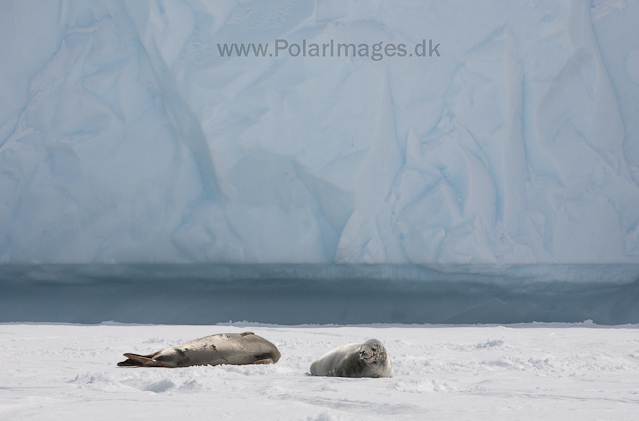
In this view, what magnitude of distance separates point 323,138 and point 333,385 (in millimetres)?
4546

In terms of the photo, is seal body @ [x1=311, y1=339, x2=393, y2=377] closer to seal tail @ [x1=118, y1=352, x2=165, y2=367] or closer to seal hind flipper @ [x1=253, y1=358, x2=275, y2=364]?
seal hind flipper @ [x1=253, y1=358, x2=275, y2=364]

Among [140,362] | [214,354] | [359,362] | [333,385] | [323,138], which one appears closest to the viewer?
[333,385]

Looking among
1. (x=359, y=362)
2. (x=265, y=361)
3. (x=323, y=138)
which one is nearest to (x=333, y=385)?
(x=359, y=362)

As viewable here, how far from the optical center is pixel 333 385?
2348 millimetres

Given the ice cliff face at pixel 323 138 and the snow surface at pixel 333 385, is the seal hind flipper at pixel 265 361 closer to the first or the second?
the snow surface at pixel 333 385

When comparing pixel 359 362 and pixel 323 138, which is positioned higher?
pixel 323 138

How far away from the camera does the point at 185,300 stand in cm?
678

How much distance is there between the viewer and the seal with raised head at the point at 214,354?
2.90 metres

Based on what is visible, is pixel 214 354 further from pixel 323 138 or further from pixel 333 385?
pixel 323 138

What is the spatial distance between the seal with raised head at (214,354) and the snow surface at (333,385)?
114mm

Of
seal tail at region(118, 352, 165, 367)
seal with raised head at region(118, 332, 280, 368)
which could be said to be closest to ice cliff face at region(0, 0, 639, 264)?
seal with raised head at region(118, 332, 280, 368)

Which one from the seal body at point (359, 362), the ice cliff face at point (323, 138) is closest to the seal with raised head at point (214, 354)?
the seal body at point (359, 362)

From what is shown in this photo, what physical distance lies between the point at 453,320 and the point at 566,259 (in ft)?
Result: 4.70

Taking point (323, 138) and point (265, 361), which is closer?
point (265, 361)
